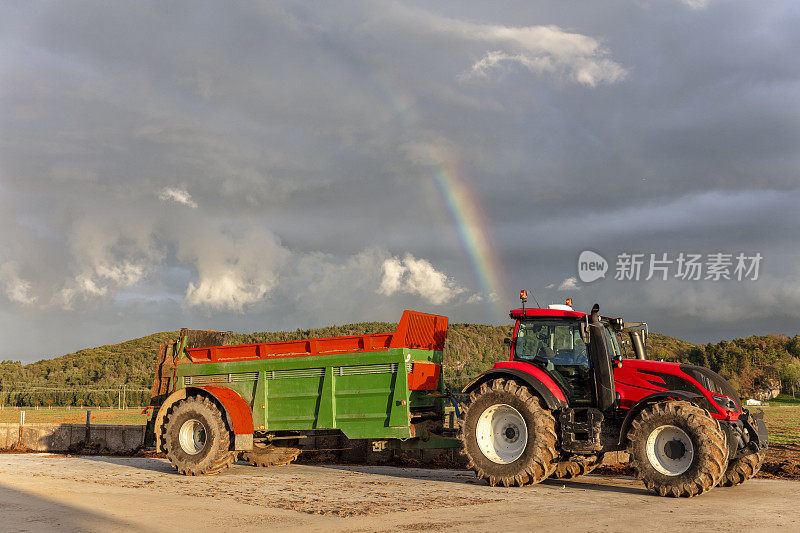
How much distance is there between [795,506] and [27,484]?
38.1ft

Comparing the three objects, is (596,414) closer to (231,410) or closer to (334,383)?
(334,383)

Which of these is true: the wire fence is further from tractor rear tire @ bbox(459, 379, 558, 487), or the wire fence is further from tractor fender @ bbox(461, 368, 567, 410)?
tractor fender @ bbox(461, 368, 567, 410)

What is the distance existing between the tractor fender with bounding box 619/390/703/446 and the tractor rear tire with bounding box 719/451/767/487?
1.33 m

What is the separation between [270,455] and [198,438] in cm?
166

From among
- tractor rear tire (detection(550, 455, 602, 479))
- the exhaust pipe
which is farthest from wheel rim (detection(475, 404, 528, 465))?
the exhaust pipe

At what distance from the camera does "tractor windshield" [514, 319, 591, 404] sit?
11.2 metres

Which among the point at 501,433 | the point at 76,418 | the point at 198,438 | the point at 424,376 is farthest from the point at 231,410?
the point at 76,418

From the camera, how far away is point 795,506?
30.2ft

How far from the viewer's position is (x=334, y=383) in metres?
12.8

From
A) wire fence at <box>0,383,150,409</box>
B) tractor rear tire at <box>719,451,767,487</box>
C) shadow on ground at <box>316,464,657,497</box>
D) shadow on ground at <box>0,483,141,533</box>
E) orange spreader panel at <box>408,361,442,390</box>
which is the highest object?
orange spreader panel at <box>408,361,442,390</box>

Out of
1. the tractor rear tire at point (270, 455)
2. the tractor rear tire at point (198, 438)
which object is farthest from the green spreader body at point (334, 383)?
the tractor rear tire at point (270, 455)

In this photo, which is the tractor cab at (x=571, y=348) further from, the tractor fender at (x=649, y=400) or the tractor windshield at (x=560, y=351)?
the tractor fender at (x=649, y=400)

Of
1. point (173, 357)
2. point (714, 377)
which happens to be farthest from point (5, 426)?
point (714, 377)

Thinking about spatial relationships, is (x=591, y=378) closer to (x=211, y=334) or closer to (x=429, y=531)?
(x=429, y=531)
